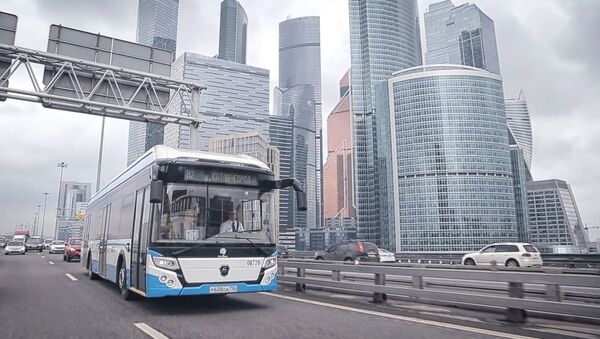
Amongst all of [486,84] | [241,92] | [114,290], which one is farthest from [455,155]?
[114,290]

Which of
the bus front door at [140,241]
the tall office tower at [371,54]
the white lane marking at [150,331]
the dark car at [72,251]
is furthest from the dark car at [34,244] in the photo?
the tall office tower at [371,54]

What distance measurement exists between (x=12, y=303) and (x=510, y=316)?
9833mm

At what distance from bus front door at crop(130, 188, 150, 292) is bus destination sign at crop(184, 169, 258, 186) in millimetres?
1094

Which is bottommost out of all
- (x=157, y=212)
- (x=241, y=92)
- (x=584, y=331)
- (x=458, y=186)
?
(x=584, y=331)

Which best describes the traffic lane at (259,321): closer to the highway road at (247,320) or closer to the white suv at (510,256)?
the highway road at (247,320)

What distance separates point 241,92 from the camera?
185 m

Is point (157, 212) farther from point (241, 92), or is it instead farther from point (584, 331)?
point (241, 92)

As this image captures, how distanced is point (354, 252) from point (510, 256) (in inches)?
321

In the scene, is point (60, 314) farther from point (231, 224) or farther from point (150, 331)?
point (231, 224)

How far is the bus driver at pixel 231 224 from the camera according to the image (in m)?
8.27

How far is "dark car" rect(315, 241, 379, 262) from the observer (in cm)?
2450

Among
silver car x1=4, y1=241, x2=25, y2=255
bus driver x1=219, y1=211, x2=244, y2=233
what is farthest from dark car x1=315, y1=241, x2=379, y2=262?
silver car x1=4, y1=241, x2=25, y2=255

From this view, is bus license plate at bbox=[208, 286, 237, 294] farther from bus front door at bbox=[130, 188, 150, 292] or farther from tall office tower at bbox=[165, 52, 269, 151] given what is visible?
tall office tower at bbox=[165, 52, 269, 151]

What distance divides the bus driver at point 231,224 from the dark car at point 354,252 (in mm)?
16623
